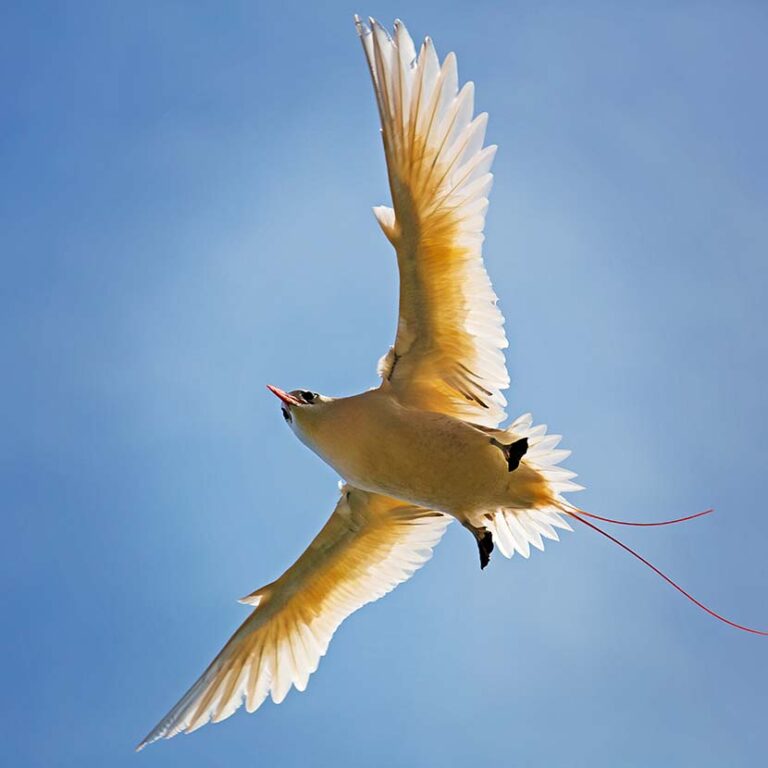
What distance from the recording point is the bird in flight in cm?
611

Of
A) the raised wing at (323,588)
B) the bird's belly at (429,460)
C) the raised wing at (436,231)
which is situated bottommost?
the raised wing at (323,588)

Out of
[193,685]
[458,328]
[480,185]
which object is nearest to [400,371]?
[458,328]

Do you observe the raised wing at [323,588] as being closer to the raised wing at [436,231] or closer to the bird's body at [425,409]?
the bird's body at [425,409]

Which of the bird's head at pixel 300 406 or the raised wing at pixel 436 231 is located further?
the bird's head at pixel 300 406

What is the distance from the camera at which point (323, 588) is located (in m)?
8.14

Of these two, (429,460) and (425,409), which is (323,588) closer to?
(425,409)

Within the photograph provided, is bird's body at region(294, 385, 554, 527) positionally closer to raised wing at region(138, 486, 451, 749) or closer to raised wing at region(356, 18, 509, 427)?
raised wing at region(356, 18, 509, 427)

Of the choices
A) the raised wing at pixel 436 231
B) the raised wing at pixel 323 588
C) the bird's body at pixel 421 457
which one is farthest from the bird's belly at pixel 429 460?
the raised wing at pixel 323 588

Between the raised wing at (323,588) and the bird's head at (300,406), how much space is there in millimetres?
885

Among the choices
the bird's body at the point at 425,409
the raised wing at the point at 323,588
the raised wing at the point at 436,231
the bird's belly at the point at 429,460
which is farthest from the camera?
the raised wing at the point at 323,588

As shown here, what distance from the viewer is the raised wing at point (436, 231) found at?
19.6ft

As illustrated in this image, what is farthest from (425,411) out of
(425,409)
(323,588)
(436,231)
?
(323,588)

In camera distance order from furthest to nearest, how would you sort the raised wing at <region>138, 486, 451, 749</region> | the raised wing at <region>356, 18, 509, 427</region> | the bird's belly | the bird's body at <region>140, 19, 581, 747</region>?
1. the raised wing at <region>138, 486, 451, 749</region>
2. the bird's belly
3. the bird's body at <region>140, 19, 581, 747</region>
4. the raised wing at <region>356, 18, 509, 427</region>

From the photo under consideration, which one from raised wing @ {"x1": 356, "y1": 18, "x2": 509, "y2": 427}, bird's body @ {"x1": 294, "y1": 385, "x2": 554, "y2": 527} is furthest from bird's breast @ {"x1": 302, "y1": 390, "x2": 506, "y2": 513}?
raised wing @ {"x1": 356, "y1": 18, "x2": 509, "y2": 427}
